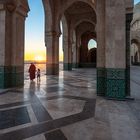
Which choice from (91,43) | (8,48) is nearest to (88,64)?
(91,43)

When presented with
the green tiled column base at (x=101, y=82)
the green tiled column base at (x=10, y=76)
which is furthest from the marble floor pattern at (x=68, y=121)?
the green tiled column base at (x=10, y=76)

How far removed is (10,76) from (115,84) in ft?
15.4

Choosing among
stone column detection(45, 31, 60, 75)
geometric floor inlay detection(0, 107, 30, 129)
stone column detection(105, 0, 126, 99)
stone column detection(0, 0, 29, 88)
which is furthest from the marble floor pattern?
stone column detection(45, 31, 60, 75)

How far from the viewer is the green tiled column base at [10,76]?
707 cm

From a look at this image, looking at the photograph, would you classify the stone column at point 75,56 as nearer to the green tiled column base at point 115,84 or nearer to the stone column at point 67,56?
the stone column at point 67,56

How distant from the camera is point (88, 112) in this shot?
3.78 metres

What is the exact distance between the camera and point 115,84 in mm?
5180

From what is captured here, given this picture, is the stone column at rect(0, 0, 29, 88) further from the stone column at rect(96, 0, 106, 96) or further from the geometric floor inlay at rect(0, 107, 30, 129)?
the stone column at rect(96, 0, 106, 96)

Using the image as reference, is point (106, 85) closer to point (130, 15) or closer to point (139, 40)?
point (130, 15)

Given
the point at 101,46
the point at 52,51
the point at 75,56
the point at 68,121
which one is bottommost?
the point at 68,121

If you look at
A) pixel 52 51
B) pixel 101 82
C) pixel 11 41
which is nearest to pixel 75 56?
pixel 52 51

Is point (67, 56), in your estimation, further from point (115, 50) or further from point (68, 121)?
point (68, 121)

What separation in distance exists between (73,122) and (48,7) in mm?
12559

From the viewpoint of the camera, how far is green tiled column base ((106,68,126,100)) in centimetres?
511
